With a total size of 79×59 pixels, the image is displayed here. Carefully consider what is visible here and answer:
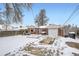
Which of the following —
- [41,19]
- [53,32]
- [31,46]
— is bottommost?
[31,46]

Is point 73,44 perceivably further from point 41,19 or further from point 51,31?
point 41,19

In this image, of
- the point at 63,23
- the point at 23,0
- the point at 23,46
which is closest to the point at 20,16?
the point at 23,0

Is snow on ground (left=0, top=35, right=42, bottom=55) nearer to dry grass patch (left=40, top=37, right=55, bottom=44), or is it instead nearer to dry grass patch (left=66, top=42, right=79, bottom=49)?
dry grass patch (left=40, top=37, right=55, bottom=44)

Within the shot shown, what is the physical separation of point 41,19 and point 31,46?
1.03 feet

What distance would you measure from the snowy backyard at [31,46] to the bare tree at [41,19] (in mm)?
143

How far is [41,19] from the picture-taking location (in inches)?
77.4

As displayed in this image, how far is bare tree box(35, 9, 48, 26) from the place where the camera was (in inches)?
75.0

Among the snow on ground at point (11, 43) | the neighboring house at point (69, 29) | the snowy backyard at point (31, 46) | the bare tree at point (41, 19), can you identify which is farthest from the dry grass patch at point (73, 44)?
the snow on ground at point (11, 43)

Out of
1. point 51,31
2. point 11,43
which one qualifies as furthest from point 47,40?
point 11,43

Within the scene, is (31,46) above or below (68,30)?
below

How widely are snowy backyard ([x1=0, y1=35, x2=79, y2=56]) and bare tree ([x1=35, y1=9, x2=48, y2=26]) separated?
5.6 inches

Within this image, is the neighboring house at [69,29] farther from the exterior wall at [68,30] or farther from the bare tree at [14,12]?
the bare tree at [14,12]

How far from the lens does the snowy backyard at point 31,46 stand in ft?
6.27

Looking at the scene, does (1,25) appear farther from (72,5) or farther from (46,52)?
(72,5)
